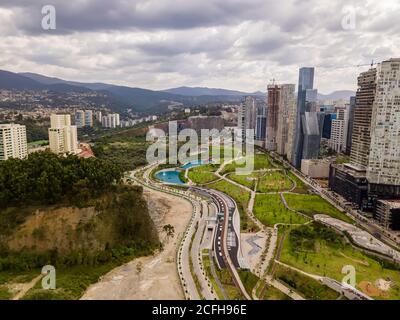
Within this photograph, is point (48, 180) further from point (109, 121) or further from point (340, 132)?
point (109, 121)

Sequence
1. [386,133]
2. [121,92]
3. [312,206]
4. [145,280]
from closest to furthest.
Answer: [145,280] < [386,133] < [312,206] < [121,92]

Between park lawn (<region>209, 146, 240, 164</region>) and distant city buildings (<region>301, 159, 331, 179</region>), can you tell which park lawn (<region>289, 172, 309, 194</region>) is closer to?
distant city buildings (<region>301, 159, 331, 179</region>)

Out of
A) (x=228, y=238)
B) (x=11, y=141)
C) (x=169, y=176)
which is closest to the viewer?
(x=228, y=238)

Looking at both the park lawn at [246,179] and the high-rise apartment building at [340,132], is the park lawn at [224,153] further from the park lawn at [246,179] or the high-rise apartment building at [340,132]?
the high-rise apartment building at [340,132]

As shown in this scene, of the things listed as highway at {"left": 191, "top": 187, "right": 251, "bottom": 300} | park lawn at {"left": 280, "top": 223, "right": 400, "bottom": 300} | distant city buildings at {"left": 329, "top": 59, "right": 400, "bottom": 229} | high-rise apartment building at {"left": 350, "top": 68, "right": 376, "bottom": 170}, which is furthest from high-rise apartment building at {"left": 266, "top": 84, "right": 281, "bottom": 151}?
park lawn at {"left": 280, "top": 223, "right": 400, "bottom": 300}

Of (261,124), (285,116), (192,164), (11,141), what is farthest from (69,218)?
(261,124)

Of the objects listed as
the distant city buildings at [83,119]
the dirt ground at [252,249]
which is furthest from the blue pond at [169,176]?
the distant city buildings at [83,119]

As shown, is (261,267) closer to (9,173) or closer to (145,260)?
(145,260)
